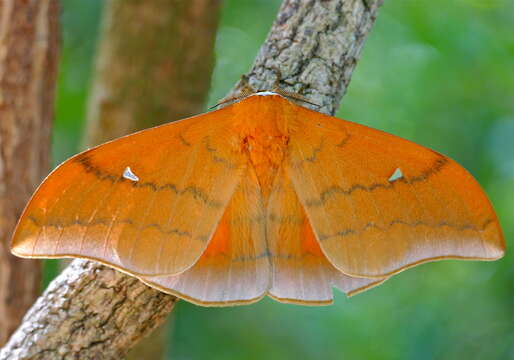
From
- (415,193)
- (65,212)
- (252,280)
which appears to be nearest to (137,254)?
(65,212)

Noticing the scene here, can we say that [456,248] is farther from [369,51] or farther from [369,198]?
[369,51]

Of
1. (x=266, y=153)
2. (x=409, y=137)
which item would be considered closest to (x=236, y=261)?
(x=266, y=153)

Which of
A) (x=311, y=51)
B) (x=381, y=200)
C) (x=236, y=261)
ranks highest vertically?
(x=311, y=51)

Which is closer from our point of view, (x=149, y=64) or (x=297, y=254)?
(x=297, y=254)

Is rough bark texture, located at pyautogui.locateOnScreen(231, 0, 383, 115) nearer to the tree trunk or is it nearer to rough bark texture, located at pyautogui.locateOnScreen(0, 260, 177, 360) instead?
rough bark texture, located at pyautogui.locateOnScreen(0, 260, 177, 360)

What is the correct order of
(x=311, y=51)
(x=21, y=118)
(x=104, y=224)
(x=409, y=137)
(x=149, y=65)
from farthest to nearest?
(x=409, y=137) < (x=149, y=65) < (x=21, y=118) < (x=311, y=51) < (x=104, y=224)

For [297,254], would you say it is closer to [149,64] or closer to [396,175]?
[396,175]

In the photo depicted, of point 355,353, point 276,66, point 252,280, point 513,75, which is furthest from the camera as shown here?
point 355,353

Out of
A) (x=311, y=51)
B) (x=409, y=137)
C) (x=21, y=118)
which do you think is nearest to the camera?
(x=311, y=51)
